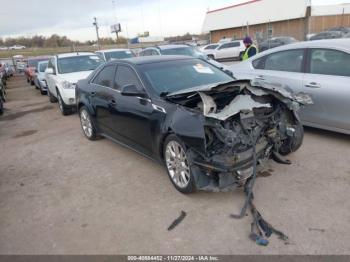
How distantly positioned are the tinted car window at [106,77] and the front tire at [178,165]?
6.28 ft

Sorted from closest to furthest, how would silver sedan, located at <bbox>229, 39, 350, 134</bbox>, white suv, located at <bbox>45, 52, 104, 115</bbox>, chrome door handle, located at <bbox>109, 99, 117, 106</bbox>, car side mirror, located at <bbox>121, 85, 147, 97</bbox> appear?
1. car side mirror, located at <bbox>121, 85, 147, 97</bbox>
2. silver sedan, located at <bbox>229, 39, 350, 134</bbox>
3. chrome door handle, located at <bbox>109, 99, 117, 106</bbox>
4. white suv, located at <bbox>45, 52, 104, 115</bbox>

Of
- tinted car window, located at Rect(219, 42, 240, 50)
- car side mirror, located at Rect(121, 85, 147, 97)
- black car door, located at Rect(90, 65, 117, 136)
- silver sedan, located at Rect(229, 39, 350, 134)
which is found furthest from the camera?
tinted car window, located at Rect(219, 42, 240, 50)

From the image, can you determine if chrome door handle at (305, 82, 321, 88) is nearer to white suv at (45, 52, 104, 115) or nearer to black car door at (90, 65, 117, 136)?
black car door at (90, 65, 117, 136)

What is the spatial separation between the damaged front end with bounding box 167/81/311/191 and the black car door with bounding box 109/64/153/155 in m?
0.54

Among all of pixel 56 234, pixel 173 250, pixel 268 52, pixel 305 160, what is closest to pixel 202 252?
pixel 173 250

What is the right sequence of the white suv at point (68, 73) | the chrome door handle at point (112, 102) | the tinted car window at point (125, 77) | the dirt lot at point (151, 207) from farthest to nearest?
1. the white suv at point (68, 73)
2. the chrome door handle at point (112, 102)
3. the tinted car window at point (125, 77)
4. the dirt lot at point (151, 207)

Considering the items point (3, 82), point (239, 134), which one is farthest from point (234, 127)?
point (3, 82)

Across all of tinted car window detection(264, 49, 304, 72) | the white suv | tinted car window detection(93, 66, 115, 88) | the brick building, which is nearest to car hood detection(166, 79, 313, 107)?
tinted car window detection(93, 66, 115, 88)

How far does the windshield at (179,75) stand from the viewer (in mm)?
4363

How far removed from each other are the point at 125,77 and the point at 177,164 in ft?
5.89

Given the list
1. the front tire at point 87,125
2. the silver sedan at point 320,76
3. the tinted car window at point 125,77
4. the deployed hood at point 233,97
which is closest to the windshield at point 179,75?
the tinted car window at point 125,77

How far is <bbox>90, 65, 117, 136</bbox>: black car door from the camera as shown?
5.21 metres

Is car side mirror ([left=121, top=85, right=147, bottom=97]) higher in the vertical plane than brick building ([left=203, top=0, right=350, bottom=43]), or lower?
Answer: lower

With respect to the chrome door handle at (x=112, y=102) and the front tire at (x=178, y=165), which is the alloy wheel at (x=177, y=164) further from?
the chrome door handle at (x=112, y=102)
